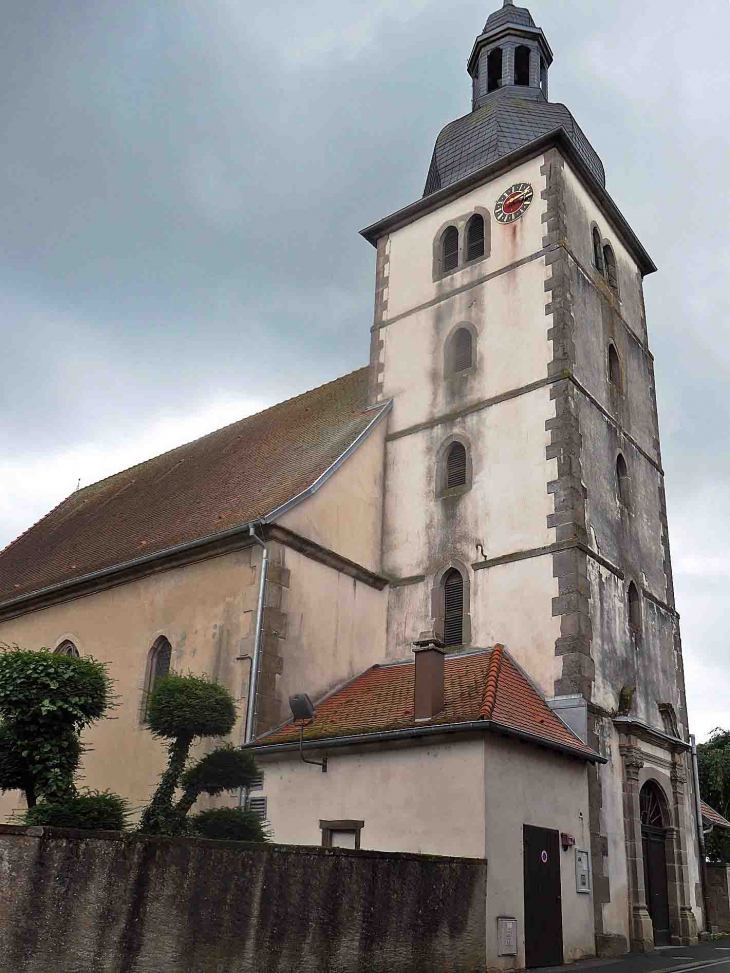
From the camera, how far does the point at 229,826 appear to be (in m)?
11.5

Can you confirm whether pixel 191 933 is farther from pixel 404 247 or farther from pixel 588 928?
pixel 404 247

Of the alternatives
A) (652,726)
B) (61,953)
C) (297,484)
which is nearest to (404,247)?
(297,484)

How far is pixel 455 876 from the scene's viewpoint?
11.1 metres

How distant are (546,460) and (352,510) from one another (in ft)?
12.6

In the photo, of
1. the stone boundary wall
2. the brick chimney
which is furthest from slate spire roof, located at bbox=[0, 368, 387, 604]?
the stone boundary wall

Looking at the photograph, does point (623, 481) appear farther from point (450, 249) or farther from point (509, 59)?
point (509, 59)

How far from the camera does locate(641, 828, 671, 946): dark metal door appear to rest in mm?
15955

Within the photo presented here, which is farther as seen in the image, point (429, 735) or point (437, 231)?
point (437, 231)

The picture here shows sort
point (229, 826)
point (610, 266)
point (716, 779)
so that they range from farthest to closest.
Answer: point (716, 779)
point (610, 266)
point (229, 826)

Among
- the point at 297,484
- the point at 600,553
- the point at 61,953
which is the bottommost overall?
the point at 61,953

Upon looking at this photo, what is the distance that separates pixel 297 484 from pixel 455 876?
8427mm

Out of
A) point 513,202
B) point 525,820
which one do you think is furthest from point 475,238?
point 525,820

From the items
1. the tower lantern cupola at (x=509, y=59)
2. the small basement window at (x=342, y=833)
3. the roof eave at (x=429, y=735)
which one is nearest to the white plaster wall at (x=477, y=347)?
the tower lantern cupola at (x=509, y=59)

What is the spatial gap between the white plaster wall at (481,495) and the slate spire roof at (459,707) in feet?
7.25
